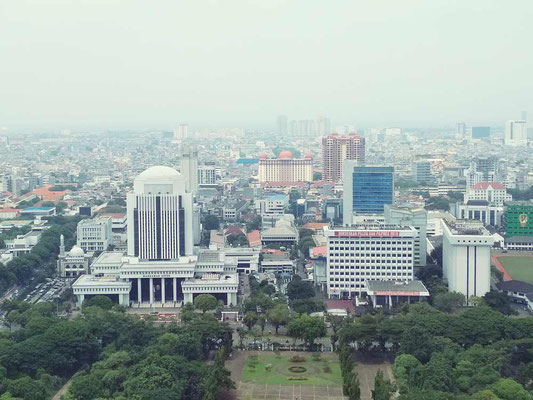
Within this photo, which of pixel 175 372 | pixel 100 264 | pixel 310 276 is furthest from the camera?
pixel 310 276

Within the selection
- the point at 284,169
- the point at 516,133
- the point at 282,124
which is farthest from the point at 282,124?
the point at 284,169

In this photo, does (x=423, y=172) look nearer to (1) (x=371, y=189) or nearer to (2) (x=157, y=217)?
(1) (x=371, y=189)

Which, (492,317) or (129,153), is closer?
(492,317)

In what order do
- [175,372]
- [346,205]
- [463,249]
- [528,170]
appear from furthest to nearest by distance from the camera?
[528,170], [346,205], [463,249], [175,372]

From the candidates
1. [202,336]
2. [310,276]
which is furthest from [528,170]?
[202,336]

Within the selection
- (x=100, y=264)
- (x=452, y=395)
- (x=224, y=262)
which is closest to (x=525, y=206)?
(x=224, y=262)

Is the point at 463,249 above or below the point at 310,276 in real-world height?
above

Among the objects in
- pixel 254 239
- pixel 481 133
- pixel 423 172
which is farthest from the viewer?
pixel 481 133

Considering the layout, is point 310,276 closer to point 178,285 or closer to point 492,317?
point 178,285
